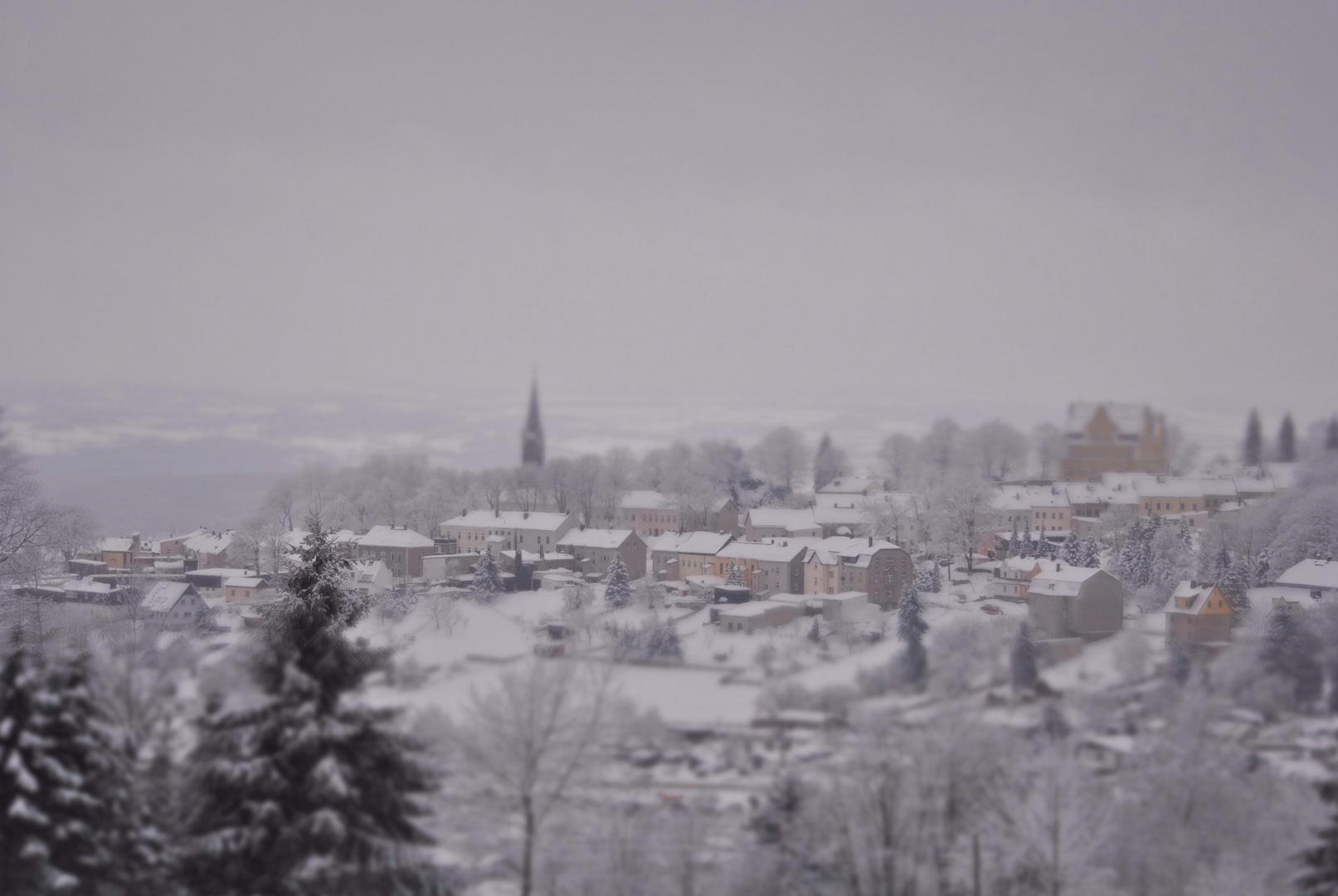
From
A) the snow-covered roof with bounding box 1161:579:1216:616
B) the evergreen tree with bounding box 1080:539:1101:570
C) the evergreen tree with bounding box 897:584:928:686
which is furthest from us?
the evergreen tree with bounding box 1080:539:1101:570

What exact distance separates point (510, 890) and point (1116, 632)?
5443 millimetres

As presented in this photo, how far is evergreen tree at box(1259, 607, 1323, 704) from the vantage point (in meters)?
7.77

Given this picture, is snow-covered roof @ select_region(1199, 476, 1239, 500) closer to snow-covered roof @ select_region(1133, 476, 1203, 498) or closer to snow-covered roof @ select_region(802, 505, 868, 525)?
snow-covered roof @ select_region(1133, 476, 1203, 498)

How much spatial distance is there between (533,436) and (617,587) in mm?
4499

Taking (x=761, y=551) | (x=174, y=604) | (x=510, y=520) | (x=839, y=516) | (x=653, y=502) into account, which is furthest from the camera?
(x=653, y=502)

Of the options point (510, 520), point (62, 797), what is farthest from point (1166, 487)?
point (62, 797)

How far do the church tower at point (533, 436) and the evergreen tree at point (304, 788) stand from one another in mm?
7384

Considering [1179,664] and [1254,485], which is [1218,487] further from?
[1179,664]

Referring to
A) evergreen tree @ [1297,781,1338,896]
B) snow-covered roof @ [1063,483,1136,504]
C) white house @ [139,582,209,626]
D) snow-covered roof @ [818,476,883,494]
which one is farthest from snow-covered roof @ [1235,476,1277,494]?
white house @ [139,582,209,626]

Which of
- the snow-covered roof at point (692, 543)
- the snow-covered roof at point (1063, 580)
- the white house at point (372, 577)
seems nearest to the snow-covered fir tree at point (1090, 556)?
the snow-covered roof at point (1063, 580)

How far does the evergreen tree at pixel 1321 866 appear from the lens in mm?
6258

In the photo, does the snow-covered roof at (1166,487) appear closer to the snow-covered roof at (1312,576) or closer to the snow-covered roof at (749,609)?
the snow-covered roof at (1312,576)

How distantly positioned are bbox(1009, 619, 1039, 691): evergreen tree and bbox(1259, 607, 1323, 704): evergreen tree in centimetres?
175

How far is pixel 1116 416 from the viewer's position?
1235 cm
